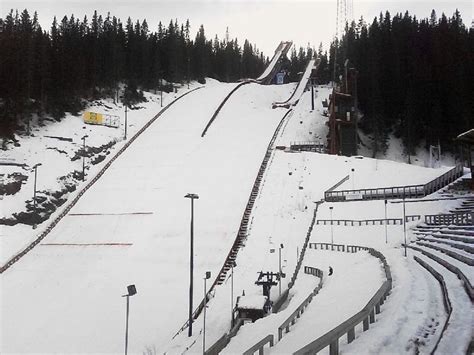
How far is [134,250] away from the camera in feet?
101

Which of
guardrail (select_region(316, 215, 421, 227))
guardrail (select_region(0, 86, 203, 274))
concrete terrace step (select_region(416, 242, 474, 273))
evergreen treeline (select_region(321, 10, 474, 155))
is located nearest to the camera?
concrete terrace step (select_region(416, 242, 474, 273))

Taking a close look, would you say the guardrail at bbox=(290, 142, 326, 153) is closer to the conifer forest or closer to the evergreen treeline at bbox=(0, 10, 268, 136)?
the conifer forest

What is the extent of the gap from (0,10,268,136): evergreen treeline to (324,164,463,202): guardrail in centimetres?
3484

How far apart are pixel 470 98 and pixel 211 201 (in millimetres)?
44029

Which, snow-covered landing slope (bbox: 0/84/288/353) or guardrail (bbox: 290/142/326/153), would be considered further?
guardrail (bbox: 290/142/326/153)

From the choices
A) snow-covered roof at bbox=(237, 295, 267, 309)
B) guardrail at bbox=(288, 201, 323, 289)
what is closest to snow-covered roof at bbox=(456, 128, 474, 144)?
guardrail at bbox=(288, 201, 323, 289)

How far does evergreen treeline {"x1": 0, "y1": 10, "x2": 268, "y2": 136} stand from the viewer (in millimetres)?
52231

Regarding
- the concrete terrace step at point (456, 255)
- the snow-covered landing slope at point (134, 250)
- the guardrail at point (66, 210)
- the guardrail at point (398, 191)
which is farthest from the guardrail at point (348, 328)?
the guardrail at point (66, 210)

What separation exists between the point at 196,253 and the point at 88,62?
170ft

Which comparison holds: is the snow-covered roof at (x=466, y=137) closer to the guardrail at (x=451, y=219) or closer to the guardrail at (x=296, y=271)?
the guardrail at (x=451, y=219)

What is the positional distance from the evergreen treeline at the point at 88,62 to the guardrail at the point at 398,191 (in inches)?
1372

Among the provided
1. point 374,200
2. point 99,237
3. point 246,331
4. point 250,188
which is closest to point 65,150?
point 99,237

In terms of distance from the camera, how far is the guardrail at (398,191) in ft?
111

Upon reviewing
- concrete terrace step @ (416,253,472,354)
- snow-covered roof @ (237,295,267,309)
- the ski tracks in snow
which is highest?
concrete terrace step @ (416,253,472,354)
